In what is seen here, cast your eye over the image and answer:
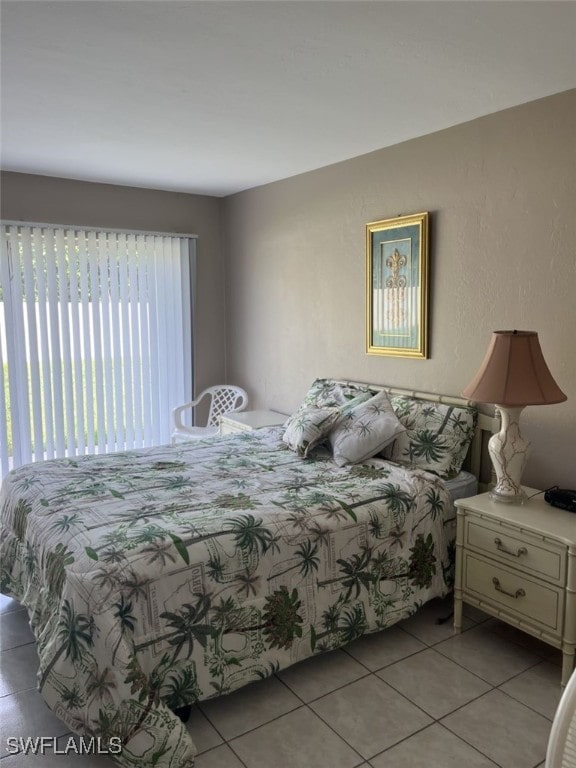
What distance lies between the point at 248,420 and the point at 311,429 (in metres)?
1.18

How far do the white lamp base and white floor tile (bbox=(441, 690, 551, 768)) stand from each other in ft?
2.62

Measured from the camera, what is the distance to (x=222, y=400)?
509 centimetres

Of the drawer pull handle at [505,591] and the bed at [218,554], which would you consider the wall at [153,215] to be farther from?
the drawer pull handle at [505,591]

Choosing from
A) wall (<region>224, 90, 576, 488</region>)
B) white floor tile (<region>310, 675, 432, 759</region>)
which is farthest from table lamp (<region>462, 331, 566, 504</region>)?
white floor tile (<region>310, 675, 432, 759</region>)

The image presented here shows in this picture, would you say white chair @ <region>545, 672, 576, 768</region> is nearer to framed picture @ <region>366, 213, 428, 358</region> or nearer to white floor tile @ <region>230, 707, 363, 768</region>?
white floor tile @ <region>230, 707, 363, 768</region>

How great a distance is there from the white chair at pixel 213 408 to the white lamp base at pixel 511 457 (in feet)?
8.63

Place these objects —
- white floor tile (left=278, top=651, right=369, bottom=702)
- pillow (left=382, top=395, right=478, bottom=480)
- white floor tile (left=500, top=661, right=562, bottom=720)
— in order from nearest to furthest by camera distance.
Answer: white floor tile (left=500, top=661, right=562, bottom=720), white floor tile (left=278, top=651, right=369, bottom=702), pillow (left=382, top=395, right=478, bottom=480)

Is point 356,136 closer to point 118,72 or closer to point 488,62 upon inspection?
point 488,62

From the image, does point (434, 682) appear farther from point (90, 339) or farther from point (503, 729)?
point (90, 339)

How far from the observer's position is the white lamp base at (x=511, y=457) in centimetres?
253

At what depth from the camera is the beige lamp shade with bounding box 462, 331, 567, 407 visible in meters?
2.39

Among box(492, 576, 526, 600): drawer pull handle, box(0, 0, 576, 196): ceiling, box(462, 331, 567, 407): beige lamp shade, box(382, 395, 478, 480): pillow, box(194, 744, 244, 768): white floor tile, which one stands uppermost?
box(0, 0, 576, 196): ceiling

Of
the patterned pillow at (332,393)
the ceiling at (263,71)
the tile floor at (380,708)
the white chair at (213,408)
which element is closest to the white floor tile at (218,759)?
the tile floor at (380,708)

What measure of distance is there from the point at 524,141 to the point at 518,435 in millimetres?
1388
